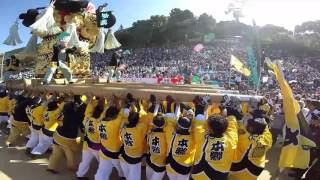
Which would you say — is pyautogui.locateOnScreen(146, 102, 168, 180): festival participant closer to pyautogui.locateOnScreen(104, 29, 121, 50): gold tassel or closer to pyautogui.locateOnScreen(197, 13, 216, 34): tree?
pyautogui.locateOnScreen(104, 29, 121, 50): gold tassel

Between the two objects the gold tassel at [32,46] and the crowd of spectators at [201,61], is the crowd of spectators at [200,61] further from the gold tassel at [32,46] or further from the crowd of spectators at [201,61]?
the gold tassel at [32,46]

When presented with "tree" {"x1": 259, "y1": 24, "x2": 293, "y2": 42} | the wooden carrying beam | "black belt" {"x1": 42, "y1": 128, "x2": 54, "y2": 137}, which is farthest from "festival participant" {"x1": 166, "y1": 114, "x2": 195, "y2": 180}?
"tree" {"x1": 259, "y1": 24, "x2": 293, "y2": 42}

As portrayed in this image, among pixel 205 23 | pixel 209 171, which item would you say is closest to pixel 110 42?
pixel 209 171

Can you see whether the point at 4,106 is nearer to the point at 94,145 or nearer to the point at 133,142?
the point at 94,145

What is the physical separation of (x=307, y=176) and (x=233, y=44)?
2809 centimetres

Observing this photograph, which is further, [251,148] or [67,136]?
[67,136]

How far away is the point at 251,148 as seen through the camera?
5.12 metres

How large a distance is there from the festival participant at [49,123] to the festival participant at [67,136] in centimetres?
38

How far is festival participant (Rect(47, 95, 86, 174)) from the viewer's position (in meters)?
6.97

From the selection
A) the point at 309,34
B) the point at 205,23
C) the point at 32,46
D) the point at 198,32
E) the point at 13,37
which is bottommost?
the point at 32,46

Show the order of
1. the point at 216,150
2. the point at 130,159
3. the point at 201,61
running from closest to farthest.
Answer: the point at 216,150, the point at 130,159, the point at 201,61

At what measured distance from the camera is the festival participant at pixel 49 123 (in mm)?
7559

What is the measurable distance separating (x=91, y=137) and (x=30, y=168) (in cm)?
169

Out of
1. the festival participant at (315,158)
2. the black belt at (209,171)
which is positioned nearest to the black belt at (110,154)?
the black belt at (209,171)
